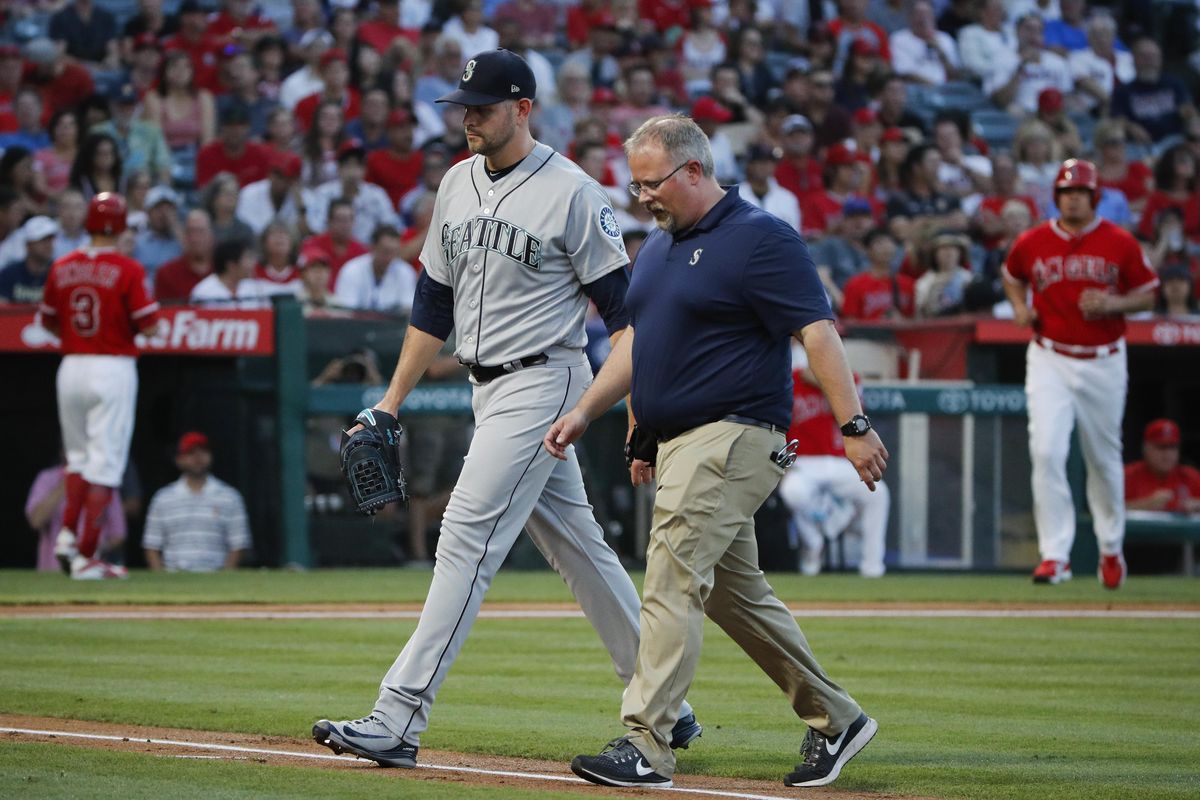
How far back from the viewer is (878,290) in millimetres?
15039

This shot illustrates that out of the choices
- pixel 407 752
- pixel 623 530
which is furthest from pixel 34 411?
pixel 407 752

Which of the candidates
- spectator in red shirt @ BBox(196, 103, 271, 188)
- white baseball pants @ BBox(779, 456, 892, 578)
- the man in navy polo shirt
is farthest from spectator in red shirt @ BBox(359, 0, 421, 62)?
the man in navy polo shirt

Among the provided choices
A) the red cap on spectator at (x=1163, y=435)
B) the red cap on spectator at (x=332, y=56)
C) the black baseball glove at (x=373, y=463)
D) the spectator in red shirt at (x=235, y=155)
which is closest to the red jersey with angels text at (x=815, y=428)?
the red cap on spectator at (x=1163, y=435)

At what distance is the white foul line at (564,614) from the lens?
9.87m

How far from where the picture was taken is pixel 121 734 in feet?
19.3

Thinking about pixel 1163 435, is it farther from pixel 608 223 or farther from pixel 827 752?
pixel 827 752

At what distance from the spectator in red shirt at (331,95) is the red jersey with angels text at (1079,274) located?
7.87 metres

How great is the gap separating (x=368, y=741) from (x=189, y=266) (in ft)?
31.9

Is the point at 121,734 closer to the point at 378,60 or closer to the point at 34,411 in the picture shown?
the point at 34,411

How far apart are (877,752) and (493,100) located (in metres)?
2.36

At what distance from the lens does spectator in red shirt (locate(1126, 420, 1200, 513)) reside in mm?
14148

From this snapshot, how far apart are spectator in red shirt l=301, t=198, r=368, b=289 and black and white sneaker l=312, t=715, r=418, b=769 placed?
10.3 meters

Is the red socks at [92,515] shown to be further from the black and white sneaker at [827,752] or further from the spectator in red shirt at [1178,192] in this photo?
the spectator in red shirt at [1178,192]

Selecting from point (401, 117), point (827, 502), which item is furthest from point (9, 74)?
point (827, 502)
